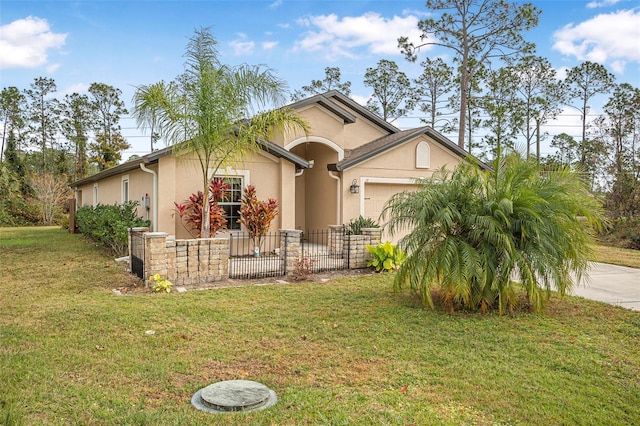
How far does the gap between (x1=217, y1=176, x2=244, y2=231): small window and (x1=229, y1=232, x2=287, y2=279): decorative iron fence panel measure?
418 millimetres

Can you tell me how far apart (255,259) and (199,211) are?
6.32 ft

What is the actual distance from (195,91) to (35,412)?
7746mm

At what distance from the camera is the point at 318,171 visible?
15672 mm

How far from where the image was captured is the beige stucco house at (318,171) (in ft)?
38.0

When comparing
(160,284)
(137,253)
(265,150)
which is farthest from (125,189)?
(160,284)

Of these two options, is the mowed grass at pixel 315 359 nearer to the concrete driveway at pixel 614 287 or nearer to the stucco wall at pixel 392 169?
the concrete driveway at pixel 614 287

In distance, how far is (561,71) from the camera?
27.6 m

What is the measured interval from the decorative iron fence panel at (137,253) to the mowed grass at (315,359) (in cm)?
125

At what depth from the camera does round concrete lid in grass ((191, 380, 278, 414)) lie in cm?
374

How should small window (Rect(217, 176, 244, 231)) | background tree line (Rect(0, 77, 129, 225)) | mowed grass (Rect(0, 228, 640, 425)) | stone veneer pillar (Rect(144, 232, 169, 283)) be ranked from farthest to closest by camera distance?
background tree line (Rect(0, 77, 129, 225))
small window (Rect(217, 176, 244, 231))
stone veneer pillar (Rect(144, 232, 169, 283))
mowed grass (Rect(0, 228, 640, 425))

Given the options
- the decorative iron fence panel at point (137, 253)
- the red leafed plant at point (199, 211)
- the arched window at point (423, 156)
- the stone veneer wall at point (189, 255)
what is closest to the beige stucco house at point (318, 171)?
the arched window at point (423, 156)

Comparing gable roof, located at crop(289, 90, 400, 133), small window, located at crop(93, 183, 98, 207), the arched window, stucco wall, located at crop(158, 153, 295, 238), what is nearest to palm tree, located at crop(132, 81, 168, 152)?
stucco wall, located at crop(158, 153, 295, 238)

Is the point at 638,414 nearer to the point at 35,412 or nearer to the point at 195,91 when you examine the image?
Answer: the point at 35,412

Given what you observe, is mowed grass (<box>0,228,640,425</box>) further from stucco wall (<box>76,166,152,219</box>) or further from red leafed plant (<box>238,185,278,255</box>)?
stucco wall (<box>76,166,152,219</box>)
